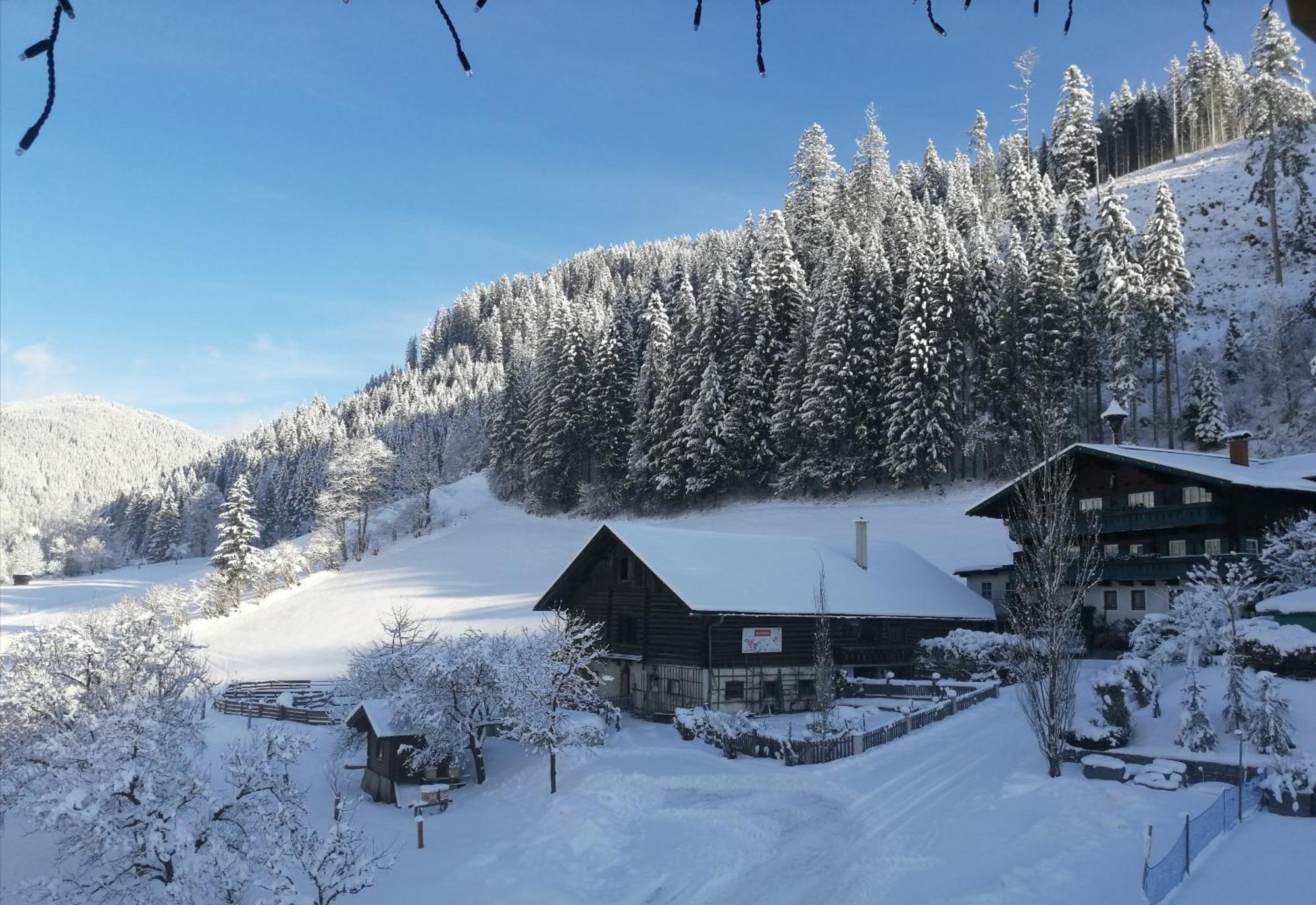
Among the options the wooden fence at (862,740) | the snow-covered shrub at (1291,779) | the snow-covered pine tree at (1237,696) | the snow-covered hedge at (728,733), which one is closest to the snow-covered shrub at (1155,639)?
the snow-covered pine tree at (1237,696)

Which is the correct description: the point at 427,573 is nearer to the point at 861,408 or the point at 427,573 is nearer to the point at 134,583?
the point at 861,408

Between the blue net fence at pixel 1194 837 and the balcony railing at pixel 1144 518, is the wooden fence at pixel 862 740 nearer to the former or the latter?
the balcony railing at pixel 1144 518

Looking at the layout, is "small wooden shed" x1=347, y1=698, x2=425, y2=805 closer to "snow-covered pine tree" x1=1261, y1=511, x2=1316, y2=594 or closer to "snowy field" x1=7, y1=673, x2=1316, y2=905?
"snowy field" x1=7, y1=673, x2=1316, y2=905

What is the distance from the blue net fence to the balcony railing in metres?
17.4

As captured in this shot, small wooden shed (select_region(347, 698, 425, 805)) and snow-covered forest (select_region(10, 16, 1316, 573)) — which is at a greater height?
snow-covered forest (select_region(10, 16, 1316, 573))

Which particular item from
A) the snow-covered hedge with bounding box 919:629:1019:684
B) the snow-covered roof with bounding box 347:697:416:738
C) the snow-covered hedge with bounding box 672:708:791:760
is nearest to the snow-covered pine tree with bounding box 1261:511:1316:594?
the snow-covered hedge with bounding box 919:629:1019:684

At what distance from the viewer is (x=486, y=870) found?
74.7 ft

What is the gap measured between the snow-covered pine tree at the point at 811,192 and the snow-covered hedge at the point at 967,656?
5831 centimetres

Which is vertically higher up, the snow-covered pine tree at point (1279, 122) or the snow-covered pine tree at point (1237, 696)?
the snow-covered pine tree at point (1279, 122)

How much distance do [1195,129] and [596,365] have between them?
315 feet

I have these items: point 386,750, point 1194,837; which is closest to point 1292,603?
point 1194,837

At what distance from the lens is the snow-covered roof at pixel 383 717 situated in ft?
104

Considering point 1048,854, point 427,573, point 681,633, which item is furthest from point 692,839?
point 427,573

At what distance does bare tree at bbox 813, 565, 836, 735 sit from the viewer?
104 feet
